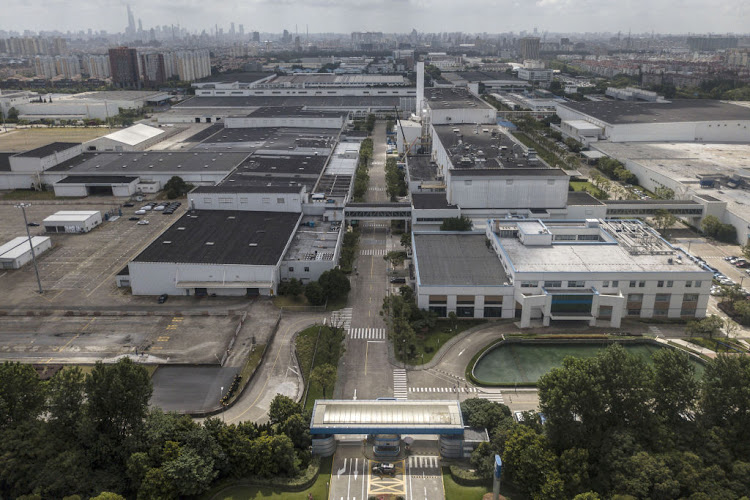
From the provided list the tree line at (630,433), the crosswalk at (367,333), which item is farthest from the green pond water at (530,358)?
the tree line at (630,433)

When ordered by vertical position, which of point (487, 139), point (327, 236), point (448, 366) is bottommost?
point (448, 366)

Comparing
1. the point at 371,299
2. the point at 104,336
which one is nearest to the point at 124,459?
the point at 104,336

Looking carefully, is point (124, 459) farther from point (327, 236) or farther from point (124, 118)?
point (124, 118)

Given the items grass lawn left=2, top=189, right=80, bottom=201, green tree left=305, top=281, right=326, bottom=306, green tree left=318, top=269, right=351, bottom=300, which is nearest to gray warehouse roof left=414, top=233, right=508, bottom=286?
green tree left=318, top=269, right=351, bottom=300

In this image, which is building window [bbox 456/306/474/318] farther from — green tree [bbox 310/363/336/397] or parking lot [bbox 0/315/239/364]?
parking lot [bbox 0/315/239/364]

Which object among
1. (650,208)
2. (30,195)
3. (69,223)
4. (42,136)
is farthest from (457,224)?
(42,136)

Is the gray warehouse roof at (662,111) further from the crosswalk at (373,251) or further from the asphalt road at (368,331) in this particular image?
the crosswalk at (373,251)
